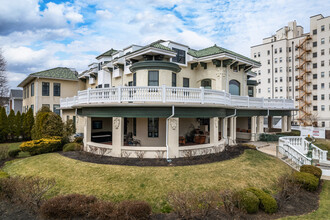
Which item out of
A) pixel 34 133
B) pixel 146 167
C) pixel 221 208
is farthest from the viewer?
pixel 34 133

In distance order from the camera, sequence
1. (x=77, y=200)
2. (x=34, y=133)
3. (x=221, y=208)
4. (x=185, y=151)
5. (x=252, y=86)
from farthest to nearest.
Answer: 1. (x=252, y=86)
2. (x=34, y=133)
3. (x=185, y=151)
4. (x=221, y=208)
5. (x=77, y=200)

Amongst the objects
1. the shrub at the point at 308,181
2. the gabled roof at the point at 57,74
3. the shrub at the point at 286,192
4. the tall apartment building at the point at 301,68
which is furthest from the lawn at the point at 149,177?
the tall apartment building at the point at 301,68

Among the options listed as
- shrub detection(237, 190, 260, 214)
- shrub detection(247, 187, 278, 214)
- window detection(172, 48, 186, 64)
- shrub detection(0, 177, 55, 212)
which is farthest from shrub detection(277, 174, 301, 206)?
window detection(172, 48, 186, 64)

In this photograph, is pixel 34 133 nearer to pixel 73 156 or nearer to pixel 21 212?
pixel 73 156

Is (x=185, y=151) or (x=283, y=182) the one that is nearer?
(x=283, y=182)

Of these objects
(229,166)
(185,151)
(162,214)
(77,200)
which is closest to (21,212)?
(77,200)

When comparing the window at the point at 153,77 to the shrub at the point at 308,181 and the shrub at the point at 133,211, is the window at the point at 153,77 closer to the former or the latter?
the shrub at the point at 133,211

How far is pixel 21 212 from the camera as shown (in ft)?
26.4

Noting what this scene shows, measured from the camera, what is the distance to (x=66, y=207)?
24.4 ft

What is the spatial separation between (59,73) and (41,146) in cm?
1794

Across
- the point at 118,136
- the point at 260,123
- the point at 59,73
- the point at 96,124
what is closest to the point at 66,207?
the point at 118,136

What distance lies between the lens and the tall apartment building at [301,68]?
151ft

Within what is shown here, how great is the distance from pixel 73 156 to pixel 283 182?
14104 mm

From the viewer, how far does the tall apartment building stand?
4616 cm
